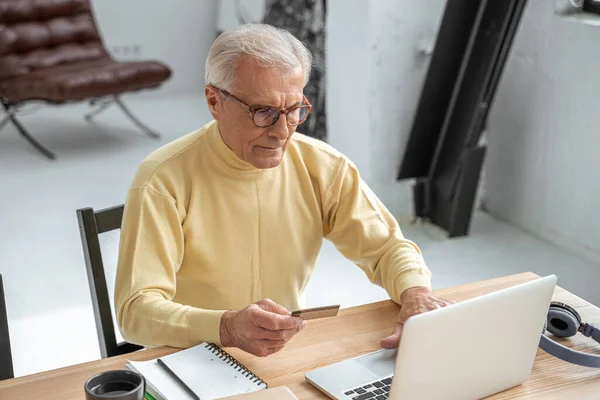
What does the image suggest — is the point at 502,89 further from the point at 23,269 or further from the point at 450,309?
the point at 450,309

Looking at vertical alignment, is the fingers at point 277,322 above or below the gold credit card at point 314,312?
below

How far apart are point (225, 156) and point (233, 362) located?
1.53 feet

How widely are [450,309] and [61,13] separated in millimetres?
4642

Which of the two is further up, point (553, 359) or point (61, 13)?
point (553, 359)

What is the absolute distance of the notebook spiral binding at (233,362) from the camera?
1416 millimetres

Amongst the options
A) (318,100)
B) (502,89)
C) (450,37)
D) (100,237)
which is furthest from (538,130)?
(100,237)

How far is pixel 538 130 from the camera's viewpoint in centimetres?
392

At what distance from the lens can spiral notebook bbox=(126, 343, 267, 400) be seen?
136 centimetres

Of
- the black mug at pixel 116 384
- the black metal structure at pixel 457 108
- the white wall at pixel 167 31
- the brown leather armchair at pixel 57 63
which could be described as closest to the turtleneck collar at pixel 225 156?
the black mug at pixel 116 384

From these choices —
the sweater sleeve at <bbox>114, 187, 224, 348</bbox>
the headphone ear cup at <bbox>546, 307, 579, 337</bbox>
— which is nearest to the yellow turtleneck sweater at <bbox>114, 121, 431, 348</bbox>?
the sweater sleeve at <bbox>114, 187, 224, 348</bbox>

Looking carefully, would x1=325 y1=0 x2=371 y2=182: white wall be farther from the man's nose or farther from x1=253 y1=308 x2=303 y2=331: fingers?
x1=253 y1=308 x2=303 y2=331: fingers

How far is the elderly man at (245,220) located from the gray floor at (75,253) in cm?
132

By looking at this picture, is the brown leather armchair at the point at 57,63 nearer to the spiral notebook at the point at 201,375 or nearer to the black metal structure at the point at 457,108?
the black metal structure at the point at 457,108

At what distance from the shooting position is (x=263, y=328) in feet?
4.72
